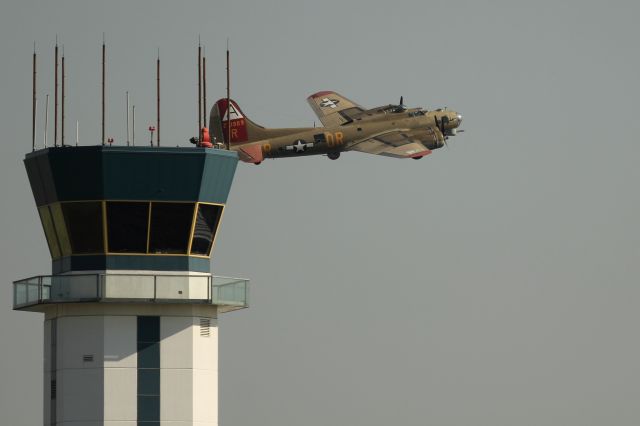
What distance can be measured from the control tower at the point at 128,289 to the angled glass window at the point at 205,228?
106 millimetres

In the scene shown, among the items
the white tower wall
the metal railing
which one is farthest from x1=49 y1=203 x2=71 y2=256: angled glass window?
the white tower wall

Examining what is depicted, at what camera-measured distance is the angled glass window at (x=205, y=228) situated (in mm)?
50312

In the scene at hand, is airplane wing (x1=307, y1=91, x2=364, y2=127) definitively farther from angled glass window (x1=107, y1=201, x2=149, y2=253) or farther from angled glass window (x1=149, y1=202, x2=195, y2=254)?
angled glass window (x1=107, y1=201, x2=149, y2=253)

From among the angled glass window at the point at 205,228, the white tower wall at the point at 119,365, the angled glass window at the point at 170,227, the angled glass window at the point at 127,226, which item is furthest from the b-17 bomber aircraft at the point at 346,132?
the white tower wall at the point at 119,365

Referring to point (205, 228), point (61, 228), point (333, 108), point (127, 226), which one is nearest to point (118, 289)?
point (127, 226)

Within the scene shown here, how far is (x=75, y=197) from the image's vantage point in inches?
1945

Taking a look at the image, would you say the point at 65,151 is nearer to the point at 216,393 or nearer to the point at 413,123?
the point at 216,393

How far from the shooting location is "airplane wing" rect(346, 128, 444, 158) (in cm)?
9756

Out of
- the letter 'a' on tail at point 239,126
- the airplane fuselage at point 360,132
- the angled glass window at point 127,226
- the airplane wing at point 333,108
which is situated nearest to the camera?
the angled glass window at point 127,226

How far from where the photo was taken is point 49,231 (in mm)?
50562

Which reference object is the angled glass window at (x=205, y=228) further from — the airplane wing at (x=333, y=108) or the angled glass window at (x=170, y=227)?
the airplane wing at (x=333, y=108)

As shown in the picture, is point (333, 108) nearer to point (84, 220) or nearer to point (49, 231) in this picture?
point (49, 231)

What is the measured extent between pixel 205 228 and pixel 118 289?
13.1ft

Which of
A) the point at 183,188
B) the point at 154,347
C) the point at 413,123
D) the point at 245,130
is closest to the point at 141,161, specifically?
the point at 183,188
